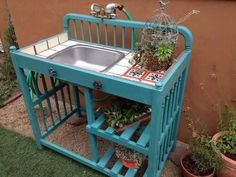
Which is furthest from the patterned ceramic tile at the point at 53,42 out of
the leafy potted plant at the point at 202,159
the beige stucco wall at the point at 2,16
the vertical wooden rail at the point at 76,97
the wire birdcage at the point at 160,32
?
the beige stucco wall at the point at 2,16

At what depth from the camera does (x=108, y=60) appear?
1868mm

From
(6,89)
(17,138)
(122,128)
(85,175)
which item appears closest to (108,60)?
(122,128)

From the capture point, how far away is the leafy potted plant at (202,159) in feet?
5.44

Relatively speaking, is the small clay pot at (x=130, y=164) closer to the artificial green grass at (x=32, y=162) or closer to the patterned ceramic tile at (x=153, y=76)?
the artificial green grass at (x=32, y=162)

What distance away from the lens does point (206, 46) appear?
1.71 metres

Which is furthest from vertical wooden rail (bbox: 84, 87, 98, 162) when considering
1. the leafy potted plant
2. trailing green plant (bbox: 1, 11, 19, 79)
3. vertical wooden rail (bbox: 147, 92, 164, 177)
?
trailing green plant (bbox: 1, 11, 19, 79)

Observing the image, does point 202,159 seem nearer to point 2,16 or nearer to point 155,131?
point 155,131

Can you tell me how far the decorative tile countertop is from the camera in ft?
4.71

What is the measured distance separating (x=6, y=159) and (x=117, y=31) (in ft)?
A: 4.69

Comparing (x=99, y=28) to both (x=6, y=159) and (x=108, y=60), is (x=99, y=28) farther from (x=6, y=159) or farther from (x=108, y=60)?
(x=6, y=159)

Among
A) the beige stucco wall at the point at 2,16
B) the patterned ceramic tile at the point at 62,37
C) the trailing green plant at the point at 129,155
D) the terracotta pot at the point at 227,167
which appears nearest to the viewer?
the terracotta pot at the point at 227,167

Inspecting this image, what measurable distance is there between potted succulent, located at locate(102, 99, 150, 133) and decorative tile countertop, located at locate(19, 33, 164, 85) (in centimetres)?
32

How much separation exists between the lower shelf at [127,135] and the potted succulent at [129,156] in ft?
0.44

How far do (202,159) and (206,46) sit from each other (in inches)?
30.8
